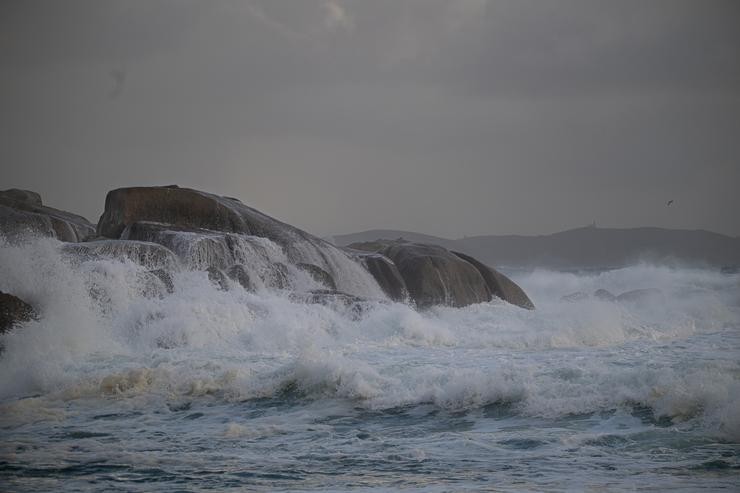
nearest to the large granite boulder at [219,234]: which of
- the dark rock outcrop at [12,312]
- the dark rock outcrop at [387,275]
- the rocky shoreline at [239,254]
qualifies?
the rocky shoreline at [239,254]

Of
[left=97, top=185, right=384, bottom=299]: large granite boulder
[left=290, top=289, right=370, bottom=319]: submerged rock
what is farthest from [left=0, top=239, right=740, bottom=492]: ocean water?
[left=97, top=185, right=384, bottom=299]: large granite boulder

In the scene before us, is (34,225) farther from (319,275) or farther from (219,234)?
(319,275)

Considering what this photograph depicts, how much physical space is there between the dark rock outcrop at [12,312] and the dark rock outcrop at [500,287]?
18.7m

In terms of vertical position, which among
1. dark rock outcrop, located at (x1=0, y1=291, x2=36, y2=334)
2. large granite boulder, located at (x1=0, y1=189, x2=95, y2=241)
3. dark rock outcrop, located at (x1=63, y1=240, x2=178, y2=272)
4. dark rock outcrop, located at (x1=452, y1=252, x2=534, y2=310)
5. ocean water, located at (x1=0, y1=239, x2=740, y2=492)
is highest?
large granite boulder, located at (x1=0, y1=189, x2=95, y2=241)

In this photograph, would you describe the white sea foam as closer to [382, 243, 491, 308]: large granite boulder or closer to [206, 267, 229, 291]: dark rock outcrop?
[206, 267, 229, 291]: dark rock outcrop

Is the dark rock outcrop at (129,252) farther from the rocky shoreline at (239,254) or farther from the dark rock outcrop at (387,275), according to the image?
the dark rock outcrop at (387,275)

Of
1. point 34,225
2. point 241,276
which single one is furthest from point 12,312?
point 34,225

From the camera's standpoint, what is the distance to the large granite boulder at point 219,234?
20703 millimetres

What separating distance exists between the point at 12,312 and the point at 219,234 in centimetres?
781

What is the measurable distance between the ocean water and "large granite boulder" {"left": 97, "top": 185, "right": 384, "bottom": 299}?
→ 1.83m

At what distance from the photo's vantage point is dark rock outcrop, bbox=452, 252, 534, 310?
99.2 feet

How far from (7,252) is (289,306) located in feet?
20.4

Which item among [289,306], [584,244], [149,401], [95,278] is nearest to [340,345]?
[289,306]

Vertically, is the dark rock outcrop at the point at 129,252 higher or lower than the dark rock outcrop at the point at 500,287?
higher
